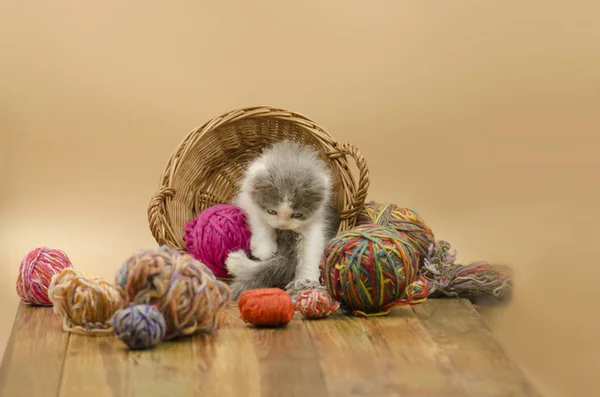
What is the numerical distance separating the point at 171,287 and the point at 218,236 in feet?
2.22

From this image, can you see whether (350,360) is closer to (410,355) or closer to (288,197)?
(410,355)

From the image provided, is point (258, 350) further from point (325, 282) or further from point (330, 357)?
point (325, 282)

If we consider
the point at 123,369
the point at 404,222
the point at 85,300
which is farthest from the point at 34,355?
the point at 404,222

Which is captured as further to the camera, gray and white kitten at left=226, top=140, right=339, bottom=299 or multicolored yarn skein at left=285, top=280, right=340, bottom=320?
gray and white kitten at left=226, top=140, right=339, bottom=299

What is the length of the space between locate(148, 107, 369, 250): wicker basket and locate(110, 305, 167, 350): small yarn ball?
73 centimetres

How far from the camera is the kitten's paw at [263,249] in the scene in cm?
270

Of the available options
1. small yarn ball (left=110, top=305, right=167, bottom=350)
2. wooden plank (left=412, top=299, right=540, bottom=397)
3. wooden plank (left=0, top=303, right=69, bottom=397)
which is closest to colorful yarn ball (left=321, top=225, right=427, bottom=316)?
wooden plank (left=412, top=299, right=540, bottom=397)

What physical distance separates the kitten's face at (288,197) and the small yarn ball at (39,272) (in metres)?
0.63

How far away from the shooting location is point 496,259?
258 centimetres

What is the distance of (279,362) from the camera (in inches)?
78.7

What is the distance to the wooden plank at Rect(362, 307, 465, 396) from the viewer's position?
1.85m

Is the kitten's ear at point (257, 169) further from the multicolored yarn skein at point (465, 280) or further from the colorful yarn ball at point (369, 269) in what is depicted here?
the multicolored yarn skein at point (465, 280)

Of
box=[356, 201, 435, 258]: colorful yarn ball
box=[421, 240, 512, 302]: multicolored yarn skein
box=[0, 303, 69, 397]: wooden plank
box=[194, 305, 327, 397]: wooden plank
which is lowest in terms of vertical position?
box=[0, 303, 69, 397]: wooden plank

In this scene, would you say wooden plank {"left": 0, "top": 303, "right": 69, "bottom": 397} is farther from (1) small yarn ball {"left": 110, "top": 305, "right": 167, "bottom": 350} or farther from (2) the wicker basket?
(2) the wicker basket
